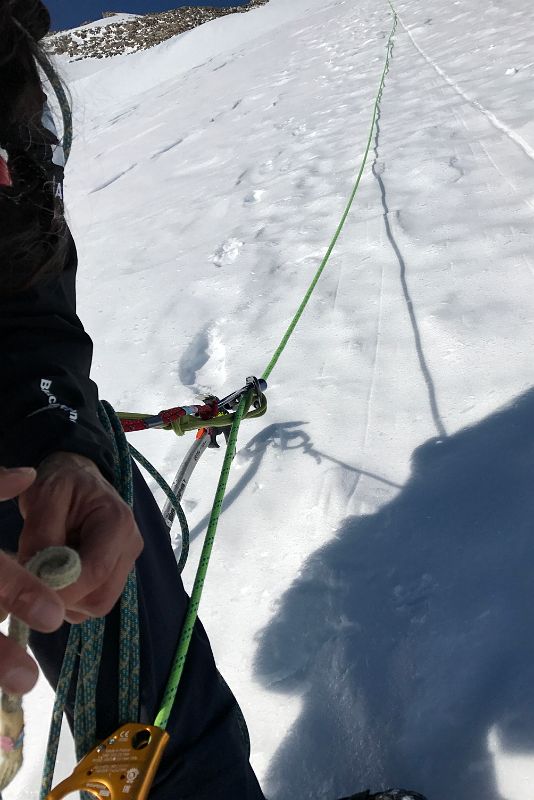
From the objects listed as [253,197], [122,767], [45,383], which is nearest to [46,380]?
[45,383]

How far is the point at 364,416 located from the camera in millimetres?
2025

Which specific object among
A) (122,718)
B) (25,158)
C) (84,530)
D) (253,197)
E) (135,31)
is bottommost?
(253,197)

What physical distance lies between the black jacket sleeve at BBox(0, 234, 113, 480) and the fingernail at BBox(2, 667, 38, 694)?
0.32m

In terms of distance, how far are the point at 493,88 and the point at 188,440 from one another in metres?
3.91

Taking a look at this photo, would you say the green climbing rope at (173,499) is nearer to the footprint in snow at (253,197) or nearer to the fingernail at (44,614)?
the fingernail at (44,614)

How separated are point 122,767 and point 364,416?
4.48ft

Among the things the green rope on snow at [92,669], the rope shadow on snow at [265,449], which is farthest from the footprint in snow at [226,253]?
the green rope on snow at [92,669]

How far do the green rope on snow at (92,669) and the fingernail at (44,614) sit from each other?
0.36m

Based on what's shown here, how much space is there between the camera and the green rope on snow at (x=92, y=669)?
0.85 meters

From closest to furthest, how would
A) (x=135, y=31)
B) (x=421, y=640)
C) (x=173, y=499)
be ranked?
1. (x=173, y=499)
2. (x=421, y=640)
3. (x=135, y=31)

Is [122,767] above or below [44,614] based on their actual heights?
below

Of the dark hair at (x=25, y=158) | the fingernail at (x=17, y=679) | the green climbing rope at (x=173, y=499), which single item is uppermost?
the dark hair at (x=25, y=158)

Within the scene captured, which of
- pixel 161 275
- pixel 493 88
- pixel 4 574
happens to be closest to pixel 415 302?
pixel 161 275

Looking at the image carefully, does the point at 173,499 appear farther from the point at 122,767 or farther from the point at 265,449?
the point at 265,449
